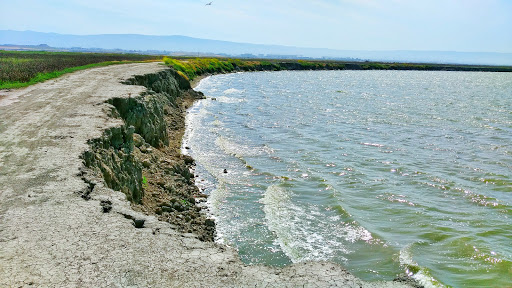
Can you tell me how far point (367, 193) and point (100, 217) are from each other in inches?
491

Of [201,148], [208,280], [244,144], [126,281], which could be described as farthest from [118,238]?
[244,144]

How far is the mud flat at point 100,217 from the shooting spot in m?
7.01

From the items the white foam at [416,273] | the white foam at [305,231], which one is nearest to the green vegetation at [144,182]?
the white foam at [305,231]

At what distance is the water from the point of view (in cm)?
1218

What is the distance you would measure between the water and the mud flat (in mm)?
2371

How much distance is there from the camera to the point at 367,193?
17.8 meters

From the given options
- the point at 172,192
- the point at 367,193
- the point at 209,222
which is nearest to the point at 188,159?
the point at 172,192

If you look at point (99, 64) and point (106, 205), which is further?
point (99, 64)

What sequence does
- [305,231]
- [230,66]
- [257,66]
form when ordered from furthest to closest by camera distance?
[257,66]
[230,66]
[305,231]

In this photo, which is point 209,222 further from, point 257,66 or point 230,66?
point 257,66

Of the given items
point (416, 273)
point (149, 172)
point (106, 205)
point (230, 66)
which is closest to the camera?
point (106, 205)

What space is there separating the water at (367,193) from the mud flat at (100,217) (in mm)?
2371

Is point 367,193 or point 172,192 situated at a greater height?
point 172,192

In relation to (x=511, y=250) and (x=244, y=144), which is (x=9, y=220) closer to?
(x=511, y=250)
